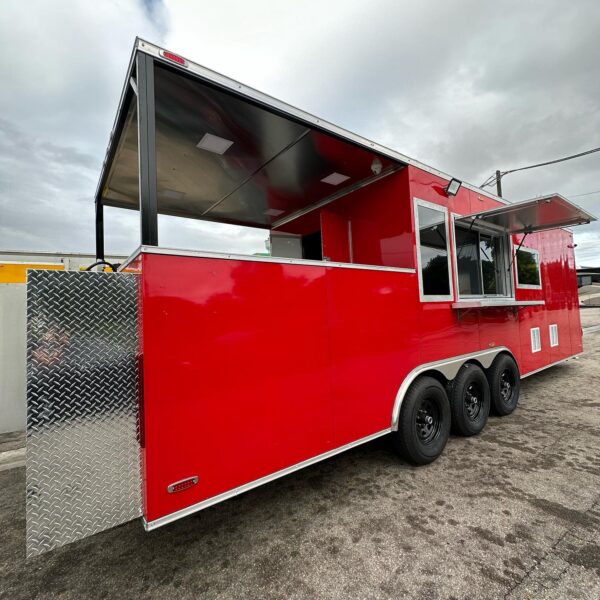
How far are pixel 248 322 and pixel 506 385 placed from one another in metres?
4.29

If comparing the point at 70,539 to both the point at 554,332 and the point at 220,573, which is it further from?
the point at 554,332

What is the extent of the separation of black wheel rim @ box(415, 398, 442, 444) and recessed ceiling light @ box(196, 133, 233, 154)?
3.14 m

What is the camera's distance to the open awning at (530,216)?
3596 mm

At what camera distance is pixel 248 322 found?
209cm

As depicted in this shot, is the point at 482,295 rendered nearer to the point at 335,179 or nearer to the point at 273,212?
the point at 335,179

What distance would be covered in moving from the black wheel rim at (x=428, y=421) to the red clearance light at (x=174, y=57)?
3.37 metres

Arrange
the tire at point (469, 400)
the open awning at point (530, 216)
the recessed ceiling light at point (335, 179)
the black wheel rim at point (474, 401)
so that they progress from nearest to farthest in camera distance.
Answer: the open awning at point (530, 216) < the tire at point (469, 400) < the recessed ceiling light at point (335, 179) < the black wheel rim at point (474, 401)

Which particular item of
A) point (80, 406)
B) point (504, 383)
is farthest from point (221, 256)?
point (504, 383)

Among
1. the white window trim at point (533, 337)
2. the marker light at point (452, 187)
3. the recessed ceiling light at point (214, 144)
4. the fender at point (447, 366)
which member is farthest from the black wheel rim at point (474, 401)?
the recessed ceiling light at point (214, 144)

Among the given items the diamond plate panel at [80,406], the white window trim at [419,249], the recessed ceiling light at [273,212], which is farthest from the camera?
the recessed ceiling light at [273,212]

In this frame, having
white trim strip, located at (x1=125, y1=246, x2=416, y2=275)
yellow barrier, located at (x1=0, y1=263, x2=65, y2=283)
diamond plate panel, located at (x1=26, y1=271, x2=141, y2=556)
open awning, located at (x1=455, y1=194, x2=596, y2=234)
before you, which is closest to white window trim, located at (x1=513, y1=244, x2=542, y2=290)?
open awning, located at (x1=455, y1=194, x2=596, y2=234)

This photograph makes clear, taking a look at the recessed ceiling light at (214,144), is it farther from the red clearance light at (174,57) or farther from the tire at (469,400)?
the tire at (469,400)

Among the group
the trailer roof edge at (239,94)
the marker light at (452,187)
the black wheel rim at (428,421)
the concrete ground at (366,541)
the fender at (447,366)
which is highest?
the trailer roof edge at (239,94)

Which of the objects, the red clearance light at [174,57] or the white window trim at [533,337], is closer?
the red clearance light at [174,57]
